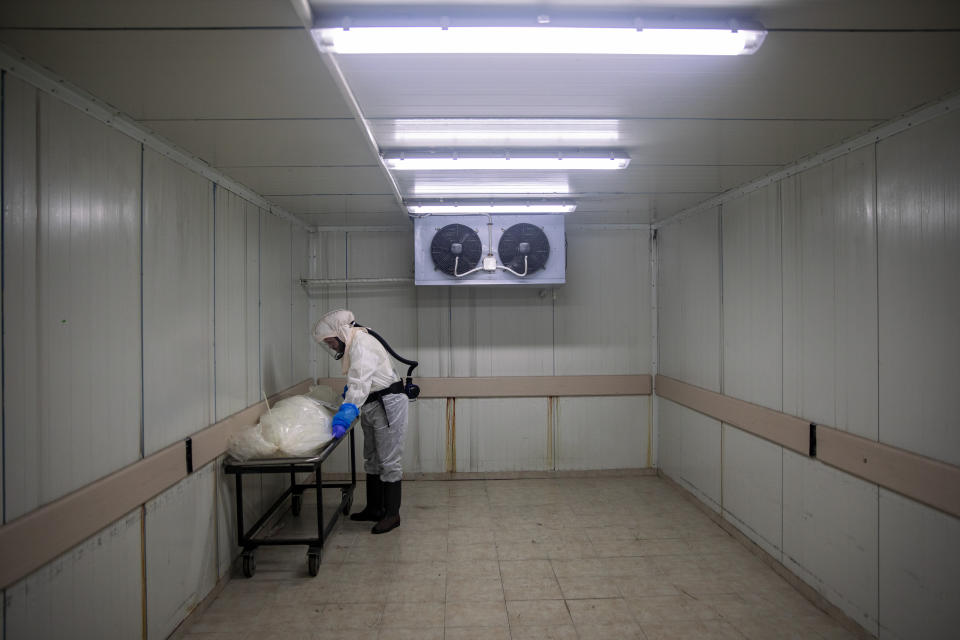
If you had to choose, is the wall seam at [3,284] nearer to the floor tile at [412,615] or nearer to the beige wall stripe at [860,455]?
the floor tile at [412,615]

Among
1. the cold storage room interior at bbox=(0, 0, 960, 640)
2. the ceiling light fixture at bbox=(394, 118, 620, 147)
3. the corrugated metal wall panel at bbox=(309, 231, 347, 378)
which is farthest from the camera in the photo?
the corrugated metal wall panel at bbox=(309, 231, 347, 378)

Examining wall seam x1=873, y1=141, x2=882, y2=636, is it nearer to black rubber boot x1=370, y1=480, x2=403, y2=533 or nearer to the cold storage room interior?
the cold storage room interior

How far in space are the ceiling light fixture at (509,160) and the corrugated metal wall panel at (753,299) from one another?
1.10m

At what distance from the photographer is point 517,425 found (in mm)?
4145

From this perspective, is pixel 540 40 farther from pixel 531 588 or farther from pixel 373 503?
pixel 373 503

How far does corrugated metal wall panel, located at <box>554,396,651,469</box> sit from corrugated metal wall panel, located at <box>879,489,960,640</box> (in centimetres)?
226

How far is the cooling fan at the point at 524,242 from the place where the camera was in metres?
3.59

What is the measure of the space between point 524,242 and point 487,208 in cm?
41

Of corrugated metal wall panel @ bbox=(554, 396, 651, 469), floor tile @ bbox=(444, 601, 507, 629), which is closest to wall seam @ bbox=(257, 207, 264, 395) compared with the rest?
floor tile @ bbox=(444, 601, 507, 629)

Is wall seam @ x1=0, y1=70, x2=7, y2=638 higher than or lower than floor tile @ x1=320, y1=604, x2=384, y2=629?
higher

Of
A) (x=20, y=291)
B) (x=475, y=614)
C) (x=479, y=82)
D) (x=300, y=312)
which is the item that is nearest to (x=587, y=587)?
(x=475, y=614)

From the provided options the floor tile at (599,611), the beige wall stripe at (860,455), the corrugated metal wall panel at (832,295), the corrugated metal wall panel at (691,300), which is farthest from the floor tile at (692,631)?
the corrugated metal wall panel at (691,300)

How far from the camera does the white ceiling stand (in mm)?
1240

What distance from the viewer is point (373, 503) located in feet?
10.9
